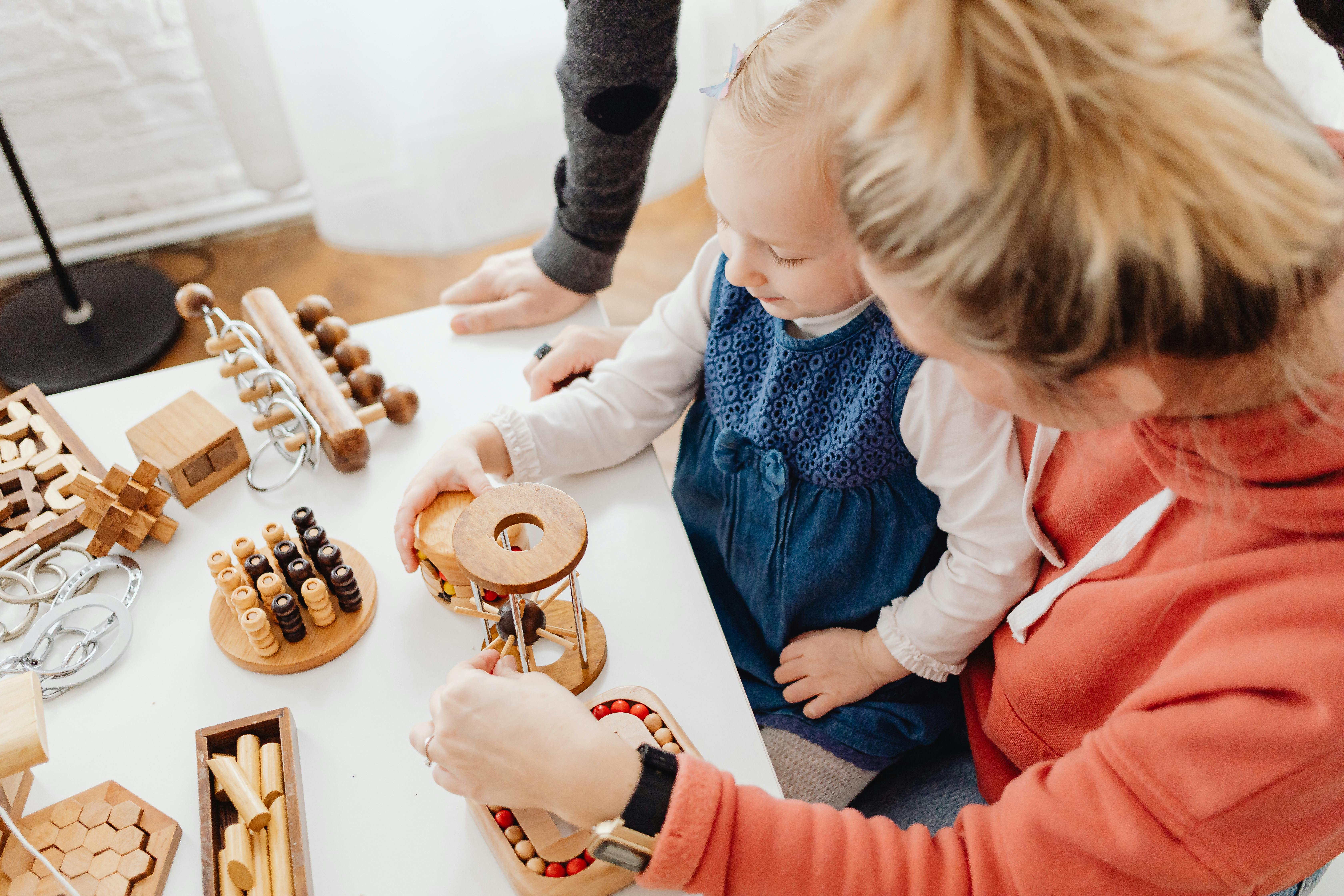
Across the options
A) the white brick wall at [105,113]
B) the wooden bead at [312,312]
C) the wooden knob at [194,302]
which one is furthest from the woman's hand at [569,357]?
the white brick wall at [105,113]

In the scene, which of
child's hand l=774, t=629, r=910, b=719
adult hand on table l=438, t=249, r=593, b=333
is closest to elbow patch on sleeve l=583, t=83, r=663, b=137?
adult hand on table l=438, t=249, r=593, b=333

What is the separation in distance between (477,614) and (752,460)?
12.3 inches

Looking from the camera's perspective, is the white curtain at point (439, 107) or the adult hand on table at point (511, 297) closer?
the adult hand on table at point (511, 297)

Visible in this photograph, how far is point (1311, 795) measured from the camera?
527 millimetres

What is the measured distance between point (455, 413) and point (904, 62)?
0.62 m

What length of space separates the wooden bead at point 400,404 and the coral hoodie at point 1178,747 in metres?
0.48

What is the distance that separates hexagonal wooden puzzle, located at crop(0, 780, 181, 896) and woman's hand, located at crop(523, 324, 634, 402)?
0.49 m

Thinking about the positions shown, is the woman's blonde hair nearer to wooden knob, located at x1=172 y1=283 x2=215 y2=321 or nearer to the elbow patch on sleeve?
the elbow patch on sleeve

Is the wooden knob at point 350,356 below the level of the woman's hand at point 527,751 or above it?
above

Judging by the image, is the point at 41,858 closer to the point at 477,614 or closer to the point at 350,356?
the point at 477,614

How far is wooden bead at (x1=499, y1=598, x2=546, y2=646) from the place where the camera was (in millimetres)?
708

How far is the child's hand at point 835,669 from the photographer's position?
882 mm

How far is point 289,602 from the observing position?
2.29 ft

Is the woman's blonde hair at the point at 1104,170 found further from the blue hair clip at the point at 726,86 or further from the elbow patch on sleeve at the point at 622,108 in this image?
the elbow patch on sleeve at the point at 622,108
